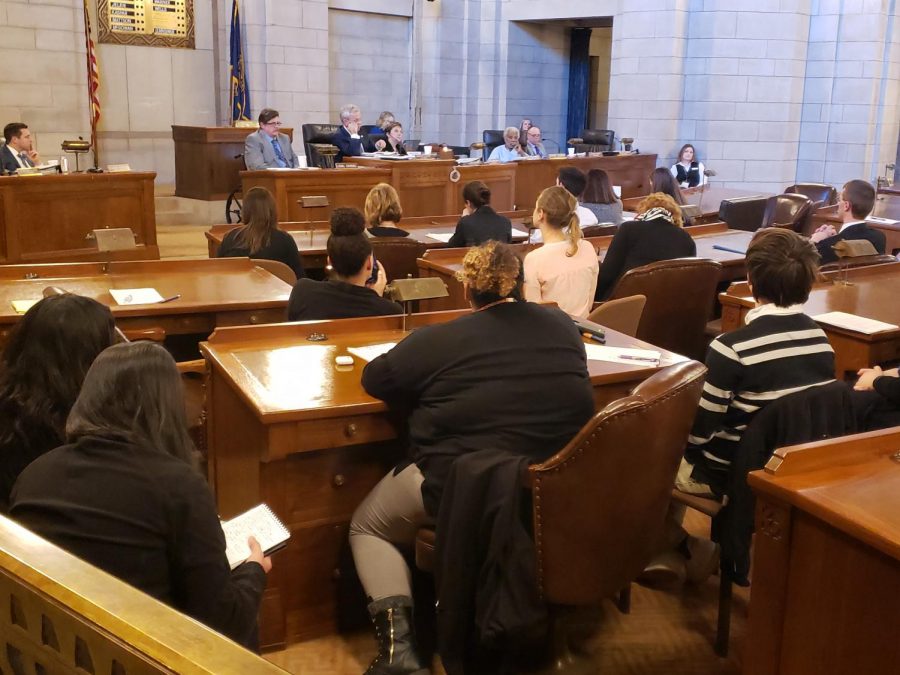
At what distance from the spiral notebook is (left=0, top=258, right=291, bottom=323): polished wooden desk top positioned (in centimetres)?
175

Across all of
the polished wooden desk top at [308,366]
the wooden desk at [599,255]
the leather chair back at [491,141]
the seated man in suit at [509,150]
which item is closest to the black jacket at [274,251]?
the wooden desk at [599,255]

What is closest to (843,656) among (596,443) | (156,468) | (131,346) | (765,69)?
(596,443)

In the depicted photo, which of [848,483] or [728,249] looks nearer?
[848,483]

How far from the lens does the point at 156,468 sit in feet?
5.85

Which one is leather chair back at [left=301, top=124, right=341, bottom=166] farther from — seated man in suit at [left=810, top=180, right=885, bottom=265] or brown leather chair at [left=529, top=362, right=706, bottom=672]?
brown leather chair at [left=529, top=362, right=706, bottom=672]

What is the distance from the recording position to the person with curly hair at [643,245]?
489 centimetres

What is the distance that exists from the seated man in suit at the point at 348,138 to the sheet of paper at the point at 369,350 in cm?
656

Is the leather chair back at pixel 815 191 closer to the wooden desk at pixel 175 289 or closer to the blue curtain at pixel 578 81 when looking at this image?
the blue curtain at pixel 578 81

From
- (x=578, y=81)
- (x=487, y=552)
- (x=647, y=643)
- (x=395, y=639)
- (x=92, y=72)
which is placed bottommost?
(x=647, y=643)

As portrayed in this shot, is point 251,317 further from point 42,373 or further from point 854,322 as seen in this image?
point 854,322

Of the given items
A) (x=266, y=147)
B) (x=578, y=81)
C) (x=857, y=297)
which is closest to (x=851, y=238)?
(x=857, y=297)

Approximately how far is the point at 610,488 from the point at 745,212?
624cm

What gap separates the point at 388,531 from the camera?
2672mm

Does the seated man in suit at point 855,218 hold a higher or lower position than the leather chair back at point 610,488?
higher
